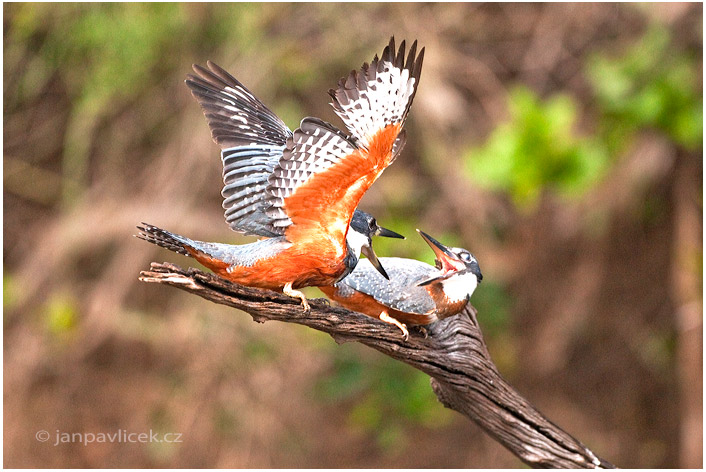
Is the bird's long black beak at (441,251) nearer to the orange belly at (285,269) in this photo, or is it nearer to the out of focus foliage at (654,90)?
the orange belly at (285,269)

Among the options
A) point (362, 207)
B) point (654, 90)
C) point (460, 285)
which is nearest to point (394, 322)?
point (460, 285)

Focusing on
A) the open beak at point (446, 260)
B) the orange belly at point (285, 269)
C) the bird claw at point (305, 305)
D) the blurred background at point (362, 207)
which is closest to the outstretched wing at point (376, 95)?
the orange belly at point (285, 269)

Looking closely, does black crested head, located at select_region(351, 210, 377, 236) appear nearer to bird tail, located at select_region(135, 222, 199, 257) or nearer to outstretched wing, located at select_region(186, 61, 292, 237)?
outstretched wing, located at select_region(186, 61, 292, 237)

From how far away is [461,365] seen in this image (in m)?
2.64

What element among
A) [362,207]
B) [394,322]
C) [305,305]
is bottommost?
[305,305]

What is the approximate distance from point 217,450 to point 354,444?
3.09 feet

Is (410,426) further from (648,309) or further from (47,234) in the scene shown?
(47,234)

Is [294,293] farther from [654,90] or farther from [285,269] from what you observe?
[654,90]

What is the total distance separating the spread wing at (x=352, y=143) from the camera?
2047 mm

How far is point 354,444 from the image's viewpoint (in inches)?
227

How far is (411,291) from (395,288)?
0.17 feet

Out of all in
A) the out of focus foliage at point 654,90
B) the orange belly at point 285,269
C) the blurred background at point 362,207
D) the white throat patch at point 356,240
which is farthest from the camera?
the blurred background at point 362,207

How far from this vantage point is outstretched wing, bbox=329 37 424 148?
2045 millimetres

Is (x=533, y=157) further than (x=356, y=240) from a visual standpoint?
Yes
